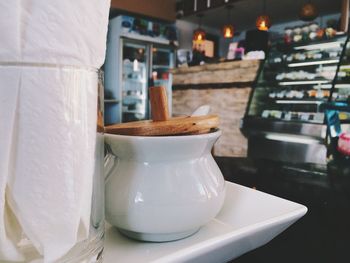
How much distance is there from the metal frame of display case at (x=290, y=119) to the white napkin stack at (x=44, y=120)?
2.67 metres

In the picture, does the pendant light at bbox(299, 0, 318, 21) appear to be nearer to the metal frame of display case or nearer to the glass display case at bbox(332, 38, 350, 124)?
the metal frame of display case

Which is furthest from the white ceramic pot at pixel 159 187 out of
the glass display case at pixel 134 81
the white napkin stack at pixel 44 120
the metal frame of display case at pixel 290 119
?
the glass display case at pixel 134 81

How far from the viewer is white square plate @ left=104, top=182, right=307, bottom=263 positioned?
0.41 m

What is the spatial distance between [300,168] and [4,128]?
41.4 inches

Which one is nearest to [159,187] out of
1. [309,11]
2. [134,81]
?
[309,11]

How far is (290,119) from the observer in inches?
Result: 126

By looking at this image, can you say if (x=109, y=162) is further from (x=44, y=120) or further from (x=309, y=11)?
(x=309, y=11)

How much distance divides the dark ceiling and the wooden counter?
5.81 ft

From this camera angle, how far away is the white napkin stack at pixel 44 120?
29cm

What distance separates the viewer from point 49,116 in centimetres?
30

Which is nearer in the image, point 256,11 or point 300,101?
point 300,101

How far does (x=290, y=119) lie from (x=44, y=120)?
3179 mm

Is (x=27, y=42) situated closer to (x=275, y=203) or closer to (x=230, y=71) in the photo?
(x=275, y=203)

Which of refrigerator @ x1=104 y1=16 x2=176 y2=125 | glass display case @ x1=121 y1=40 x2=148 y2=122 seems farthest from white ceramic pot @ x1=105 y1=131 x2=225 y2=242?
glass display case @ x1=121 y1=40 x2=148 y2=122
